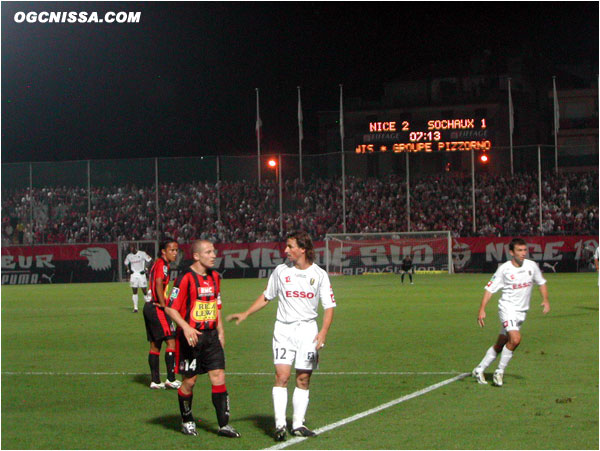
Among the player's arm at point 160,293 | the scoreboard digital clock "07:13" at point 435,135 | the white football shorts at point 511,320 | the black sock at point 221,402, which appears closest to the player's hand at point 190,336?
the black sock at point 221,402

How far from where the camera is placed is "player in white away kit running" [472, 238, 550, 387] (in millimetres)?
12922

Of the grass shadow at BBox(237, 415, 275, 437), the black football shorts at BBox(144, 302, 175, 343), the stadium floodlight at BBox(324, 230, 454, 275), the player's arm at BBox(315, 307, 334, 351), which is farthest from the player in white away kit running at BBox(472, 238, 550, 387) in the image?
the stadium floodlight at BBox(324, 230, 454, 275)

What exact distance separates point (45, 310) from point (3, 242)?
2701 cm

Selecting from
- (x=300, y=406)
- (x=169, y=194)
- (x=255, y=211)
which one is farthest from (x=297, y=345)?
(x=169, y=194)

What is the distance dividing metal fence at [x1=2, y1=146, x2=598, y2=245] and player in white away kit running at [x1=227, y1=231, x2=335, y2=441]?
152 ft

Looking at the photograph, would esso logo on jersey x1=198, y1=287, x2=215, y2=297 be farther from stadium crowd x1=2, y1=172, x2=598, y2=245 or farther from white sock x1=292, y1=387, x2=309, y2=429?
stadium crowd x1=2, y1=172, x2=598, y2=245

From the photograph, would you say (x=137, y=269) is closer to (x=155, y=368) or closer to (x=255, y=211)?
(x=155, y=368)

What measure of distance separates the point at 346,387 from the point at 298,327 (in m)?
3.73

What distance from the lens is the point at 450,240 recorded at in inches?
2116

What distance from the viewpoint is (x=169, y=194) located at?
5791cm

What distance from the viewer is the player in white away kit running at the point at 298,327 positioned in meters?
9.16

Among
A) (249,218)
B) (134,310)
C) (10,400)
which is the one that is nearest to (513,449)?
(10,400)

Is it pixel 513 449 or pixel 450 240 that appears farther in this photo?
pixel 450 240

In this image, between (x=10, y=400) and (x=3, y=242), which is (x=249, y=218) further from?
(x=10, y=400)
